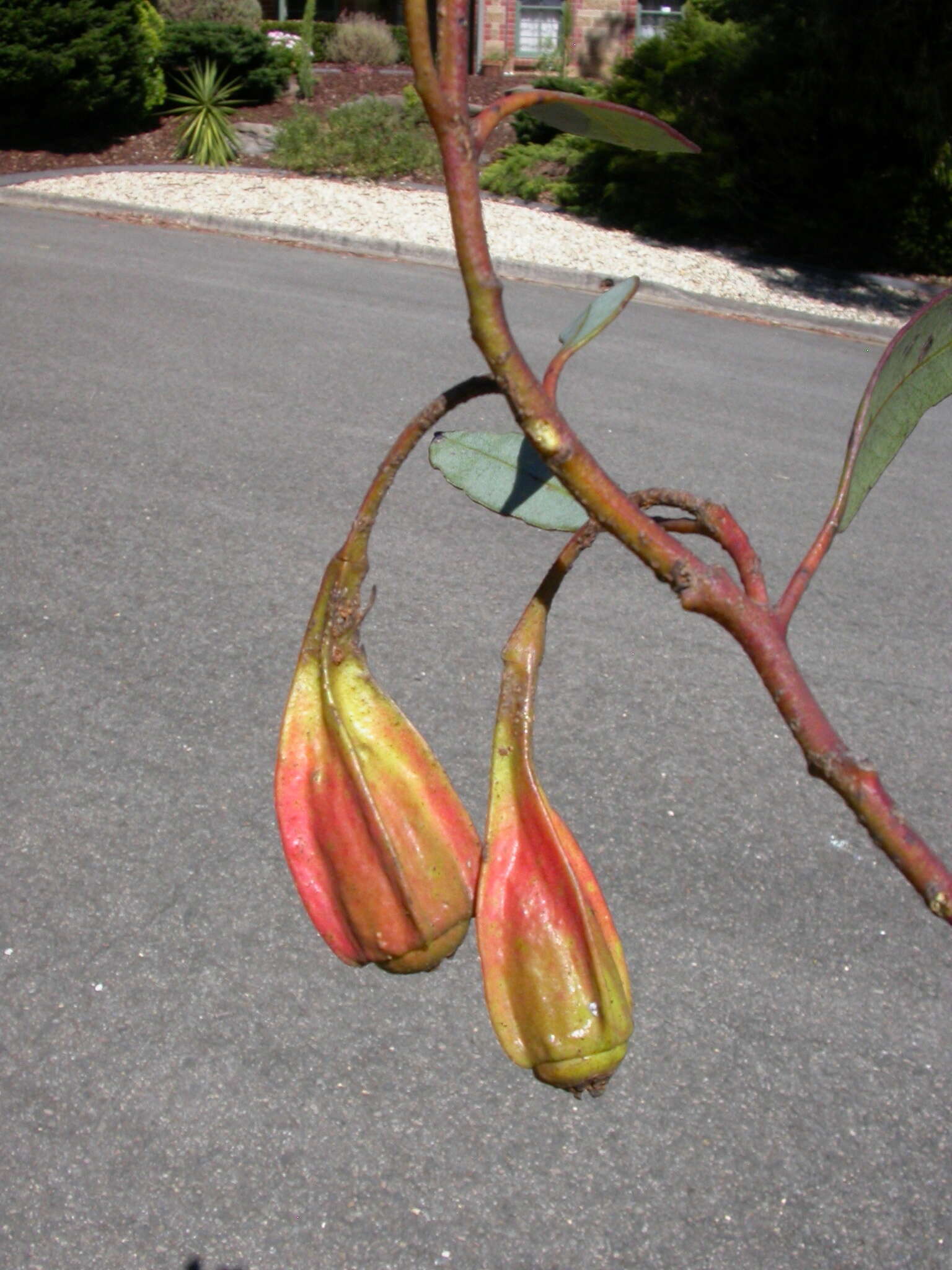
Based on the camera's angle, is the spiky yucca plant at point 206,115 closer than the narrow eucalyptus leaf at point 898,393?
No

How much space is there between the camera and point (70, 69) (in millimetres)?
11703

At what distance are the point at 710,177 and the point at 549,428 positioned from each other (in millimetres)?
10405

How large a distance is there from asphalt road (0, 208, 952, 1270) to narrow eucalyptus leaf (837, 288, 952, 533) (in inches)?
78.4

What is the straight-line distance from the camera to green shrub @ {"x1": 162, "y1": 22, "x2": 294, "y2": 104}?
13141mm

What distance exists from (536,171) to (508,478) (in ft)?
39.3

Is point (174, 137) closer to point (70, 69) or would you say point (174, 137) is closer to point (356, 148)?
point (70, 69)

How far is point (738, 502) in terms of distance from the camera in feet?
15.8

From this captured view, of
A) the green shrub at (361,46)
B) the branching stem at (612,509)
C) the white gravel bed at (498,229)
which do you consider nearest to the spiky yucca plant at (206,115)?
the white gravel bed at (498,229)

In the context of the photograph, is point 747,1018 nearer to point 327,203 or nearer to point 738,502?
point 738,502

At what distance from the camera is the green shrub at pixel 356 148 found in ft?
37.8

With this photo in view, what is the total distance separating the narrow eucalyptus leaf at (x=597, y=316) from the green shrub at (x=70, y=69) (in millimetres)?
12645

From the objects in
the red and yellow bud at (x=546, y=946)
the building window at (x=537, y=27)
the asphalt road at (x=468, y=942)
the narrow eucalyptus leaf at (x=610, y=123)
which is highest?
the building window at (x=537, y=27)

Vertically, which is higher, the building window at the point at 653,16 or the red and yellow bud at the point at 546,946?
the building window at the point at 653,16

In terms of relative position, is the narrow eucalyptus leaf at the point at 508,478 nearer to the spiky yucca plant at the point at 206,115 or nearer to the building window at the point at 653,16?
the spiky yucca plant at the point at 206,115
